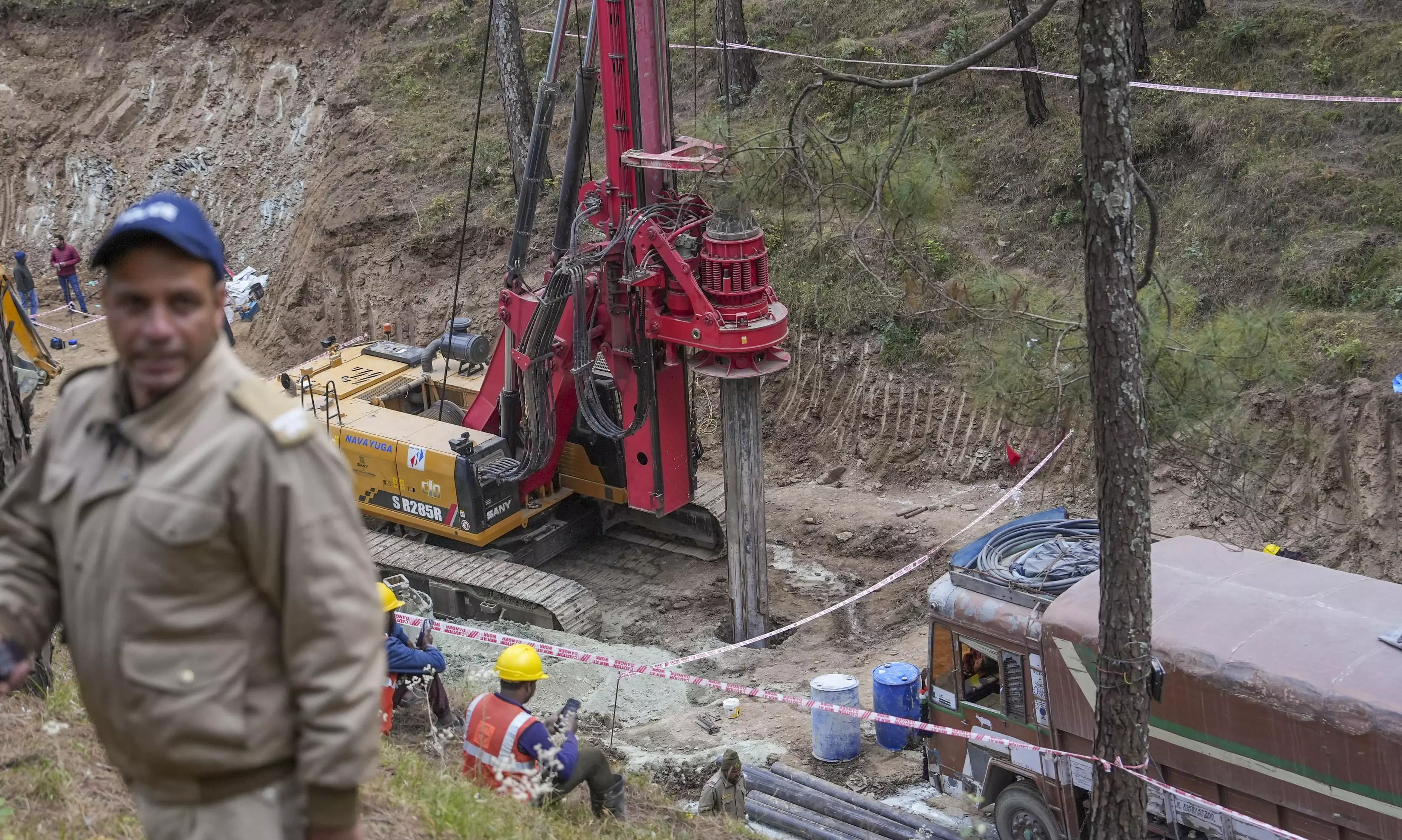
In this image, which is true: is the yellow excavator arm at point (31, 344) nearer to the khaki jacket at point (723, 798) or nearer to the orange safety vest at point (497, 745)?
the khaki jacket at point (723, 798)

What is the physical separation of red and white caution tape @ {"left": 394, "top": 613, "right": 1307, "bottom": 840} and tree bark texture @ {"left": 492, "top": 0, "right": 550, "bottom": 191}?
344 inches

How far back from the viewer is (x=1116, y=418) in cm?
606

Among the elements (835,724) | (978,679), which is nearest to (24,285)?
(835,724)

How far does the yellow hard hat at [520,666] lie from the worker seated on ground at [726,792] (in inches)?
64.2

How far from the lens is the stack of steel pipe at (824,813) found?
8.15m

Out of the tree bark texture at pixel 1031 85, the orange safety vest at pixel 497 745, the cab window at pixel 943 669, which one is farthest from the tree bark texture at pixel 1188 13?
the orange safety vest at pixel 497 745

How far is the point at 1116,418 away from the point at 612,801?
2987mm

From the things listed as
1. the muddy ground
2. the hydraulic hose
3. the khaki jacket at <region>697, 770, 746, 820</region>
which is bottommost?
the muddy ground

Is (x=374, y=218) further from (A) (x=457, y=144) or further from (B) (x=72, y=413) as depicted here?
(B) (x=72, y=413)

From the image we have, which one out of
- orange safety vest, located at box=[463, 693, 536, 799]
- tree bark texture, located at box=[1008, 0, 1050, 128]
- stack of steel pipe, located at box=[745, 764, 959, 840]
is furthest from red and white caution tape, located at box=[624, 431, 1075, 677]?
tree bark texture, located at box=[1008, 0, 1050, 128]

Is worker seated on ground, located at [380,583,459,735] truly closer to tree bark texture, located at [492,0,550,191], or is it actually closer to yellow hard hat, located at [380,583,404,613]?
yellow hard hat, located at [380,583,404,613]

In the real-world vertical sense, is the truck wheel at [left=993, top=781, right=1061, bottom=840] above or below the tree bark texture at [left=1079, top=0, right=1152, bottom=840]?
below

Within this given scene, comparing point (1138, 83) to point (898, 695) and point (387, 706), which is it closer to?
point (898, 695)

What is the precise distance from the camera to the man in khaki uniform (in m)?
2.42
